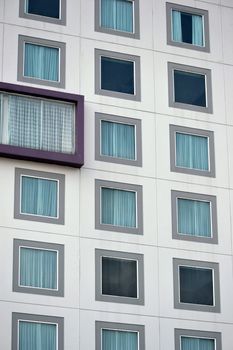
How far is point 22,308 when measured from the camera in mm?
37531

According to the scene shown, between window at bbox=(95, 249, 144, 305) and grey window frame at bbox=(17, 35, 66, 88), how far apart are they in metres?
6.57

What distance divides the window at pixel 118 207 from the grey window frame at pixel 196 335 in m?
3.89

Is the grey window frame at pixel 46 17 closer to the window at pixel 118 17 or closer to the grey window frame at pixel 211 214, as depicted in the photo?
the window at pixel 118 17

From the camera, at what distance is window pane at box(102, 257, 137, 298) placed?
129 feet

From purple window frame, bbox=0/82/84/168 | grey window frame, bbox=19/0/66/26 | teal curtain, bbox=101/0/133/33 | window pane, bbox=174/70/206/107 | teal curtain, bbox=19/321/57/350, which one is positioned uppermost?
teal curtain, bbox=101/0/133/33

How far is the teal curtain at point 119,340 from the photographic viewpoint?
38844 millimetres

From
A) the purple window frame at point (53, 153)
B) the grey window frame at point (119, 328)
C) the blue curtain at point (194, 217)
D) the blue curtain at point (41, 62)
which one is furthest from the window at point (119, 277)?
the blue curtain at point (41, 62)

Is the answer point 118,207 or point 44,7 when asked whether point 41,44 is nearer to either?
point 44,7

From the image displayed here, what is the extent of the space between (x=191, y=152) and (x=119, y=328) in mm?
7791

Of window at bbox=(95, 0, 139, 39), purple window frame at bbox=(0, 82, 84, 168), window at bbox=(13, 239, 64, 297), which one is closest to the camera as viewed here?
window at bbox=(13, 239, 64, 297)

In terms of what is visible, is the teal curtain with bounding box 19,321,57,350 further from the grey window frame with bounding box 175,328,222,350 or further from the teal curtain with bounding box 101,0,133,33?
the teal curtain with bounding box 101,0,133,33

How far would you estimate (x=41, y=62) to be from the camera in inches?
1630

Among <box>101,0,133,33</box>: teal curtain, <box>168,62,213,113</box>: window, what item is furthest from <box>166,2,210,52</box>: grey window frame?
<box>101,0,133,33</box>: teal curtain

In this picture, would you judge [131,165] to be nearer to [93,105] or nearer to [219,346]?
[93,105]
